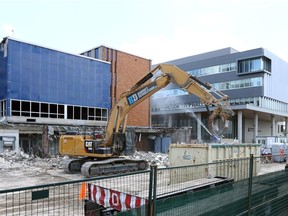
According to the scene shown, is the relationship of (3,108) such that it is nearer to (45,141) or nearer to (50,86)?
(50,86)

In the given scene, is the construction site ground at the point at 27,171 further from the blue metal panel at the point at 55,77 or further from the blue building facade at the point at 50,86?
the blue metal panel at the point at 55,77

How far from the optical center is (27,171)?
1786cm

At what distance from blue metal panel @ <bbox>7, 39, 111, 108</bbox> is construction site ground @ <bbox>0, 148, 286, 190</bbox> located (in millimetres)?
8110

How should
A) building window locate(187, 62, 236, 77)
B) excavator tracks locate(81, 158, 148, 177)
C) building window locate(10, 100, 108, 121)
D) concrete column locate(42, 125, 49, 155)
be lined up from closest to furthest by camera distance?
excavator tracks locate(81, 158, 148, 177)
concrete column locate(42, 125, 49, 155)
building window locate(10, 100, 108, 121)
building window locate(187, 62, 236, 77)

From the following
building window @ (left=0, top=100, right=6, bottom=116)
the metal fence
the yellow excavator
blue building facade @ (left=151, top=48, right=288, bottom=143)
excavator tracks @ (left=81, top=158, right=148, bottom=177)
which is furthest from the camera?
blue building facade @ (left=151, top=48, right=288, bottom=143)

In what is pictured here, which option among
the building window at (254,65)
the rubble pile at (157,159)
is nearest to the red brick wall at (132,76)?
the rubble pile at (157,159)

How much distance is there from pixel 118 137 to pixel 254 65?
136ft

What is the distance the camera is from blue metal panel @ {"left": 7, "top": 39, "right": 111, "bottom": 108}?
28.7 meters

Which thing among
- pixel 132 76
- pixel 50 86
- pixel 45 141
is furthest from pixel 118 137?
pixel 132 76

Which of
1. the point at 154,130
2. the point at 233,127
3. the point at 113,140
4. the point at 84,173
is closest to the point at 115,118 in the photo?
the point at 113,140

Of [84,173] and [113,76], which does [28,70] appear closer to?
[113,76]

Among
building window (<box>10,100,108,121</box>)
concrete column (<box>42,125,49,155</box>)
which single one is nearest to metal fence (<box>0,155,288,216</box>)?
concrete column (<box>42,125,49,155</box>)

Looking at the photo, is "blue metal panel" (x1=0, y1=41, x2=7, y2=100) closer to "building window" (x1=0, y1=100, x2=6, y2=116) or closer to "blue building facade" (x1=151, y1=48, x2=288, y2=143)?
"building window" (x1=0, y1=100, x2=6, y2=116)

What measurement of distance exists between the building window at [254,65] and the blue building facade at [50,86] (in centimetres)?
2762
